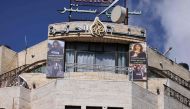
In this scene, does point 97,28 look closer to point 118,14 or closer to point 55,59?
point 118,14

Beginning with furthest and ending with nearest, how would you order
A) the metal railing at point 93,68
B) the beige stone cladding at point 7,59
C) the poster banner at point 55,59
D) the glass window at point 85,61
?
the beige stone cladding at point 7,59, the glass window at point 85,61, the metal railing at point 93,68, the poster banner at point 55,59

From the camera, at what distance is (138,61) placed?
68.2m

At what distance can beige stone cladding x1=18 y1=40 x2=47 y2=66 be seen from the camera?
71519 mm

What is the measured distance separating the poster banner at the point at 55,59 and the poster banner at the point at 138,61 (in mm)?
5394

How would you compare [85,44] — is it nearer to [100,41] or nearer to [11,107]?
[100,41]

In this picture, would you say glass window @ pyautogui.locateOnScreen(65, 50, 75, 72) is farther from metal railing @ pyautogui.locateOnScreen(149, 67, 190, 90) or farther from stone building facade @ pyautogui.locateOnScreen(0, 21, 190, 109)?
metal railing @ pyautogui.locateOnScreen(149, 67, 190, 90)

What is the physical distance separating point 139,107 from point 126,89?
1.73 m

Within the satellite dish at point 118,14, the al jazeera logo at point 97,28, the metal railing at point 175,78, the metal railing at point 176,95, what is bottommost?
the metal railing at point 176,95

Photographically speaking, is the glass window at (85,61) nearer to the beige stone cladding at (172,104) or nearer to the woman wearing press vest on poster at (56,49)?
the woman wearing press vest on poster at (56,49)

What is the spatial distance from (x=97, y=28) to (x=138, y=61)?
4173 mm

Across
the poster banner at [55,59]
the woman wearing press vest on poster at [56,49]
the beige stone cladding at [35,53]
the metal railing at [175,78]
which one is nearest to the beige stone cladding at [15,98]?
the poster banner at [55,59]

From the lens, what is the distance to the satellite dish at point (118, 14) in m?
69.9

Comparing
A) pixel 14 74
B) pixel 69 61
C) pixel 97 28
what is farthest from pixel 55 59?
pixel 14 74

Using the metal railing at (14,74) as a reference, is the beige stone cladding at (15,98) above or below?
below
